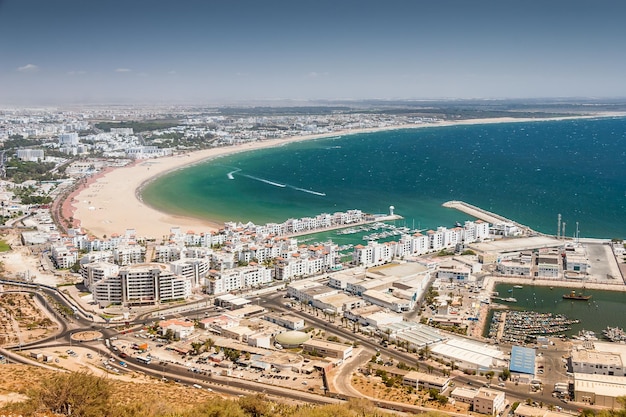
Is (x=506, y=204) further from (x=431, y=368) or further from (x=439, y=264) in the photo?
(x=431, y=368)

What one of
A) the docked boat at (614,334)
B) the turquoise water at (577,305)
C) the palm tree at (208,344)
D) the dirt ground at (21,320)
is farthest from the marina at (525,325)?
the dirt ground at (21,320)

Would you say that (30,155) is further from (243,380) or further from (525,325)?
(525,325)

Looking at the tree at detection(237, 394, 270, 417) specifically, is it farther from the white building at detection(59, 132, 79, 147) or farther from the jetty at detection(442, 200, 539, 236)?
the white building at detection(59, 132, 79, 147)

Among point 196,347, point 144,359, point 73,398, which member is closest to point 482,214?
point 196,347

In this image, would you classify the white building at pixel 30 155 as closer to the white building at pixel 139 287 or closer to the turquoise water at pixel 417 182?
the turquoise water at pixel 417 182

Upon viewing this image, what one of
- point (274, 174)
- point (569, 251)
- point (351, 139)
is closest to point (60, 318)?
point (569, 251)
